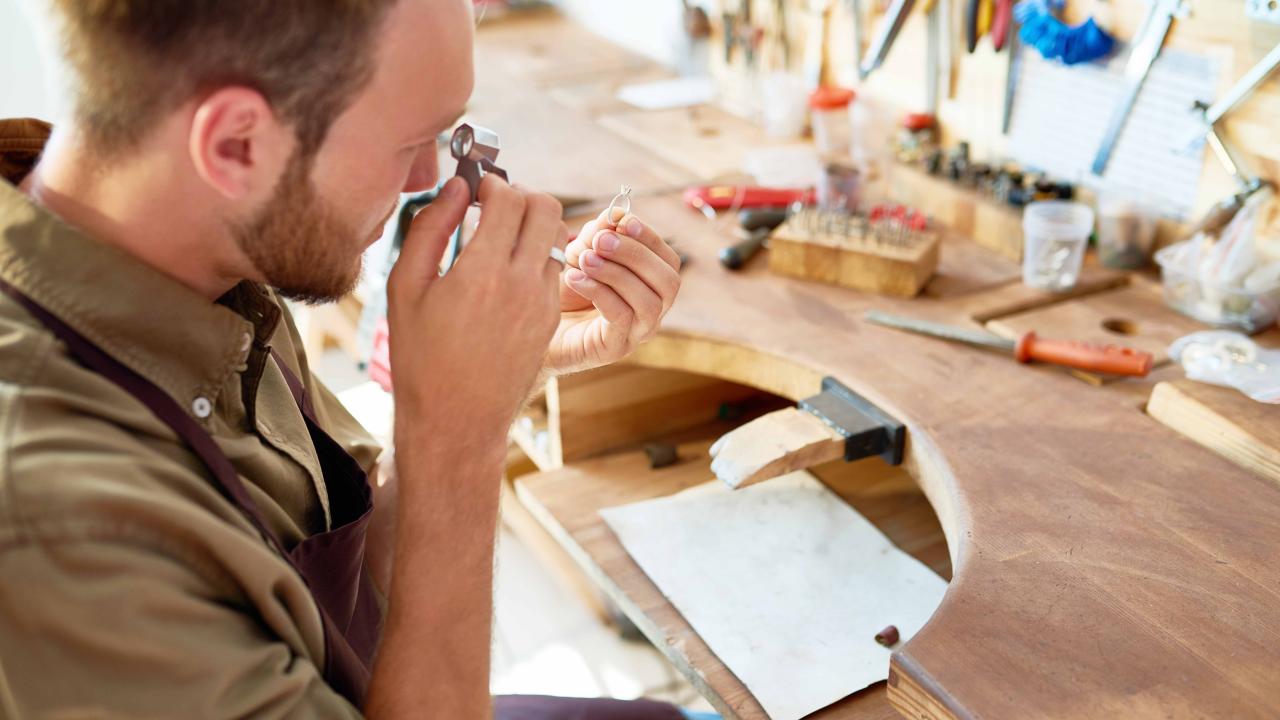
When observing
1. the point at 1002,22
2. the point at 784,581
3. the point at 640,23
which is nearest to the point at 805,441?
the point at 784,581

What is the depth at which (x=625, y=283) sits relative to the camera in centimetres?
127

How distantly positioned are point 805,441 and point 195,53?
2.74 feet

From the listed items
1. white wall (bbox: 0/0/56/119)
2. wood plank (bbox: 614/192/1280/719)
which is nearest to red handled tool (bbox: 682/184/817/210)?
wood plank (bbox: 614/192/1280/719)

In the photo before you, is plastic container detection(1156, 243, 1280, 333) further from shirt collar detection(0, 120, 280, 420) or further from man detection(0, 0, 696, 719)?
shirt collar detection(0, 120, 280, 420)

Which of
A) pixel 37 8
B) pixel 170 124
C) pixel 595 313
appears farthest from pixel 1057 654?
pixel 37 8

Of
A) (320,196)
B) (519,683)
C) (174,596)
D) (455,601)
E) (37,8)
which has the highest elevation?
(37,8)

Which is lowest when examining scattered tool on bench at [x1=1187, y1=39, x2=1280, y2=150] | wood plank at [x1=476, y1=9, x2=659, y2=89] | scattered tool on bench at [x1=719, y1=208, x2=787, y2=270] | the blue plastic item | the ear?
scattered tool on bench at [x1=719, y1=208, x2=787, y2=270]

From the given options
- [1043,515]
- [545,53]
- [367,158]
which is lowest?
[1043,515]

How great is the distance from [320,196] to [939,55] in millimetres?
1557

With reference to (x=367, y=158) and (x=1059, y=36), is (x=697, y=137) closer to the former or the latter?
(x=1059, y=36)

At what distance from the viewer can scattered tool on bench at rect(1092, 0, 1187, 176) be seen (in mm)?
1720

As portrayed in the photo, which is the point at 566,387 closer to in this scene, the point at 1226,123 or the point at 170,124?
the point at 170,124

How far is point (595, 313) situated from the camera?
140 centimetres

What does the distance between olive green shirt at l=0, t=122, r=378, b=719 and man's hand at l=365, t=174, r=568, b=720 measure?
90 mm
